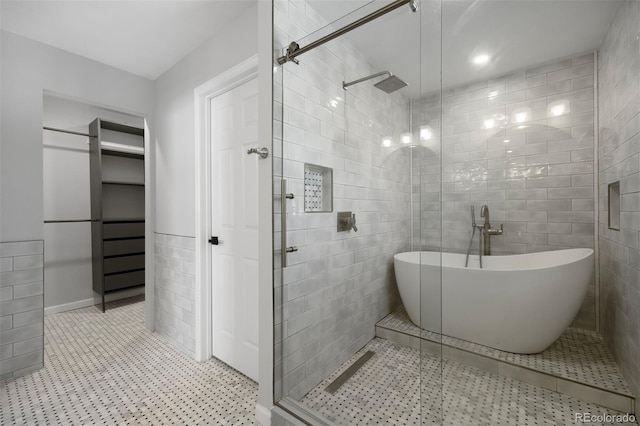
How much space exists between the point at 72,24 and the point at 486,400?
3.45 meters

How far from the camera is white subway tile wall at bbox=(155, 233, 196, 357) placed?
2.31m

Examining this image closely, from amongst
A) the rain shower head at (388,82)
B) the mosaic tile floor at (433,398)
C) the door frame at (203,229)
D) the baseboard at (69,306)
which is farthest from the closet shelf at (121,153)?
the mosaic tile floor at (433,398)

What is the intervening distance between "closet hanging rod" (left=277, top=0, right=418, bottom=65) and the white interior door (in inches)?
19.1

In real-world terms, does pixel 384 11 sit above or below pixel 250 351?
above

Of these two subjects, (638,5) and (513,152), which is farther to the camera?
(513,152)

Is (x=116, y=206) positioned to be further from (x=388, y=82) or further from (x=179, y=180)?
(x=388, y=82)

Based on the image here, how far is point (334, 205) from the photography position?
60.9 inches

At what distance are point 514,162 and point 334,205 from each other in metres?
1.08

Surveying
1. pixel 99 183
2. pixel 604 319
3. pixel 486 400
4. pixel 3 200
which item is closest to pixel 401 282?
pixel 486 400

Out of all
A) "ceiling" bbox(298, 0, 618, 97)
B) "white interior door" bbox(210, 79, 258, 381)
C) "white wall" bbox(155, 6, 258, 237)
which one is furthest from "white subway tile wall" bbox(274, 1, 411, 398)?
"white wall" bbox(155, 6, 258, 237)

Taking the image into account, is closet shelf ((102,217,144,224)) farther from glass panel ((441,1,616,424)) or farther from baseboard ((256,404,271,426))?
glass panel ((441,1,616,424))

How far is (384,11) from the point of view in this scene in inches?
49.2

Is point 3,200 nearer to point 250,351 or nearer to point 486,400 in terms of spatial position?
point 250,351

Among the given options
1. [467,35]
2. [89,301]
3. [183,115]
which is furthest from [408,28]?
[89,301]
